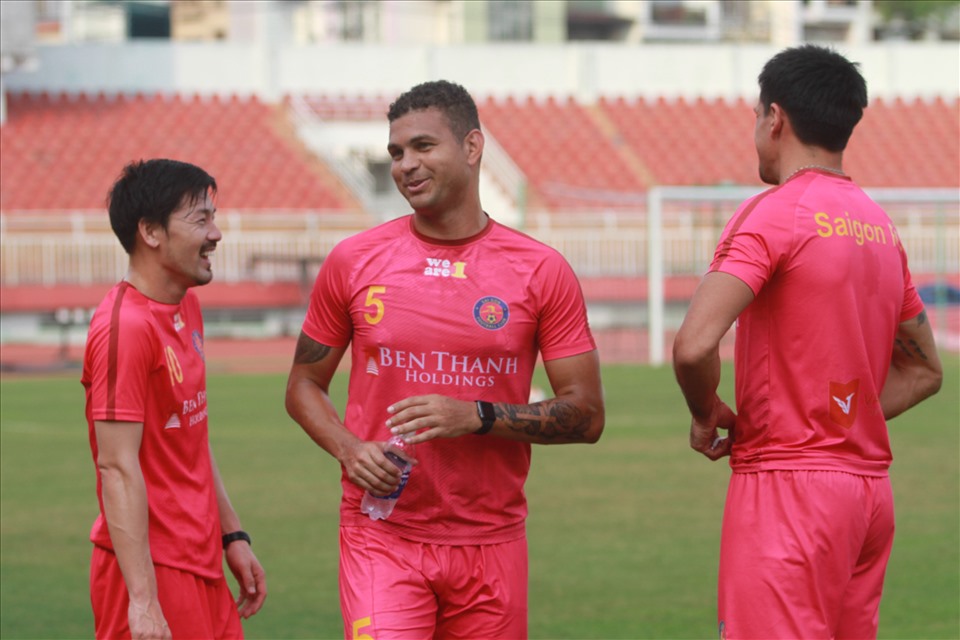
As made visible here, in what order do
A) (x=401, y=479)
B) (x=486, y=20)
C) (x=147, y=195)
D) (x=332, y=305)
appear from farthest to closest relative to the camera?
(x=486, y=20) < (x=332, y=305) < (x=147, y=195) < (x=401, y=479)

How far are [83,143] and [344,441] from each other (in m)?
29.9

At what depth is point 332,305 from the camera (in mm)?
4441

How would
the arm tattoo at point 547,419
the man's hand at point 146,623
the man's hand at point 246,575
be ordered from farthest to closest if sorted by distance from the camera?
the man's hand at point 246,575, the arm tattoo at point 547,419, the man's hand at point 146,623

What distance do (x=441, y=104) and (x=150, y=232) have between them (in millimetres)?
955

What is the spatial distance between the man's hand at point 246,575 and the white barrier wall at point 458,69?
3196cm

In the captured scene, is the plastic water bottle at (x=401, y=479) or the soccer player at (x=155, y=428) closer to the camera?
the soccer player at (x=155, y=428)

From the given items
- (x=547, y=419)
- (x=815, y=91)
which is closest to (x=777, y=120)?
(x=815, y=91)

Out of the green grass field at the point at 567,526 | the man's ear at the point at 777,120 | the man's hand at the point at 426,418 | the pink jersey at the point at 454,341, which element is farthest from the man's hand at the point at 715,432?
the green grass field at the point at 567,526

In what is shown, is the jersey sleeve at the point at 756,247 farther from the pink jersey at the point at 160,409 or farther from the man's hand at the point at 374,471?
the pink jersey at the point at 160,409

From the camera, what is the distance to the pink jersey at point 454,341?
14.0 ft

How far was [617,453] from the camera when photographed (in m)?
13.8

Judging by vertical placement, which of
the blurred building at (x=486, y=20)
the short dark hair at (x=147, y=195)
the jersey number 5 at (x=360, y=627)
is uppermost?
the blurred building at (x=486, y=20)

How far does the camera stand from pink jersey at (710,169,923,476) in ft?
12.5

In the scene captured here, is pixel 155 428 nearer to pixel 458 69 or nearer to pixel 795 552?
pixel 795 552
